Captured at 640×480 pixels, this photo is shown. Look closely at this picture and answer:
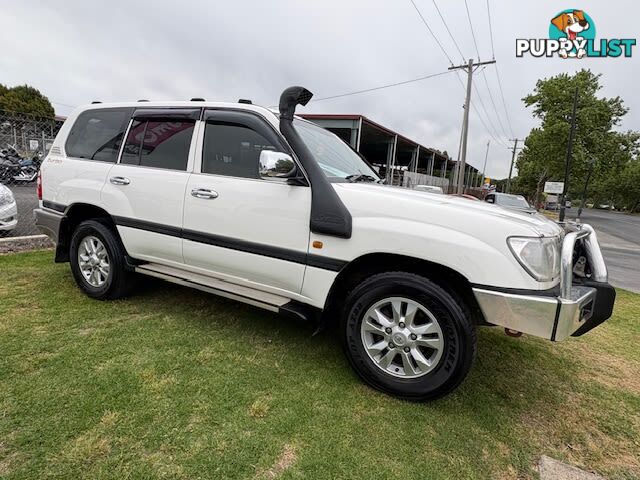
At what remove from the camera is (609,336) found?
3998 mm

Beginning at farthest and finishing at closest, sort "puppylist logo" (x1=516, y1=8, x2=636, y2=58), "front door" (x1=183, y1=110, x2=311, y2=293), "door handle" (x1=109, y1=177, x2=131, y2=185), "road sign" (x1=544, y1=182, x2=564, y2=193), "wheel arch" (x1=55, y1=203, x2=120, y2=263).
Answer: "road sign" (x1=544, y1=182, x2=564, y2=193) → "puppylist logo" (x1=516, y1=8, x2=636, y2=58) → "wheel arch" (x1=55, y1=203, x2=120, y2=263) → "door handle" (x1=109, y1=177, x2=131, y2=185) → "front door" (x1=183, y1=110, x2=311, y2=293)

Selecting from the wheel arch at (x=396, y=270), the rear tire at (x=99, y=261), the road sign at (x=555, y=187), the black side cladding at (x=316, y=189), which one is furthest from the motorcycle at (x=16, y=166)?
the road sign at (x=555, y=187)

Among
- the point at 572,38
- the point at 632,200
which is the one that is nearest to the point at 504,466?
the point at 572,38

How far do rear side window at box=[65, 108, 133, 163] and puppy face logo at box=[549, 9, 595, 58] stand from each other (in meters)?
14.5

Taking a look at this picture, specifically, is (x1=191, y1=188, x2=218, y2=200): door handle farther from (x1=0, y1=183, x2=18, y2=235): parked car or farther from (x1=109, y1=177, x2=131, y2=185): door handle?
(x1=0, y1=183, x2=18, y2=235): parked car

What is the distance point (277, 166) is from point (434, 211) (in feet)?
3.50

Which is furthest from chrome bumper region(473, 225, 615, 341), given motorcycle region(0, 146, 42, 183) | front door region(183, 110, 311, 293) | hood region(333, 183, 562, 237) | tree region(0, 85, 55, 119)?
tree region(0, 85, 55, 119)

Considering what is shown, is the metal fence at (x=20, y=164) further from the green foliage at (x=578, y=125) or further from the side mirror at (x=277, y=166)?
the green foliage at (x=578, y=125)

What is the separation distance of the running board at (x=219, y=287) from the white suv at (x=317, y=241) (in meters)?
0.01

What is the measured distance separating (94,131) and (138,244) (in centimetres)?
134

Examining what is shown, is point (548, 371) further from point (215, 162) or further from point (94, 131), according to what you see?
point (94, 131)

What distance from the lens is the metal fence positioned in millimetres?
6008

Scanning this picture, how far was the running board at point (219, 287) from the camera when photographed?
112 inches

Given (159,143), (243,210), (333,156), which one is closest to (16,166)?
(159,143)
